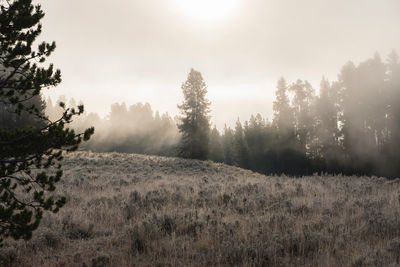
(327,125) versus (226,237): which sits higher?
(327,125)

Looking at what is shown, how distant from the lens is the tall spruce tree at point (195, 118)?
133ft

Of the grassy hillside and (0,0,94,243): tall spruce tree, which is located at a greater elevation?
(0,0,94,243): tall spruce tree

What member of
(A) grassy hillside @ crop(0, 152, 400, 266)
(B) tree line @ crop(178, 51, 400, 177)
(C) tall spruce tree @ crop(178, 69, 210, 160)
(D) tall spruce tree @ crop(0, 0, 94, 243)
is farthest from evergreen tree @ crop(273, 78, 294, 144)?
(D) tall spruce tree @ crop(0, 0, 94, 243)

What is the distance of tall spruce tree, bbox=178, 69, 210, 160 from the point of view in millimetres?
40500

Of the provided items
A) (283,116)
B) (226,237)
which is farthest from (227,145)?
(226,237)

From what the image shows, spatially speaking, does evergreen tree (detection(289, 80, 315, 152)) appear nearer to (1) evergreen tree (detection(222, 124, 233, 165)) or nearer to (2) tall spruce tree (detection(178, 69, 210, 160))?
(2) tall spruce tree (detection(178, 69, 210, 160))

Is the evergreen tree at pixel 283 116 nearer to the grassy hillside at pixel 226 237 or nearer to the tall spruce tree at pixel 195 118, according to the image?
the tall spruce tree at pixel 195 118

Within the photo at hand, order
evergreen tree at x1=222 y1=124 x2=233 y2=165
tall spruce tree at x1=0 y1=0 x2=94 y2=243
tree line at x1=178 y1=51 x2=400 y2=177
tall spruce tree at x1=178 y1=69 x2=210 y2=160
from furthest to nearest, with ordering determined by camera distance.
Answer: evergreen tree at x1=222 y1=124 x2=233 y2=165, tall spruce tree at x1=178 y1=69 x2=210 y2=160, tree line at x1=178 y1=51 x2=400 y2=177, tall spruce tree at x1=0 y1=0 x2=94 y2=243

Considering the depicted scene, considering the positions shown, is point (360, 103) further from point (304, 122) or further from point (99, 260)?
point (99, 260)

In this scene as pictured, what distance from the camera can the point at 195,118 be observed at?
4078cm

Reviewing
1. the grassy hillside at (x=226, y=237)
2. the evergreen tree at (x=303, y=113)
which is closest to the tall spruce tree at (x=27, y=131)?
the grassy hillside at (x=226, y=237)

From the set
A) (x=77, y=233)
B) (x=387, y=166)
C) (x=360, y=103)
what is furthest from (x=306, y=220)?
(x=360, y=103)

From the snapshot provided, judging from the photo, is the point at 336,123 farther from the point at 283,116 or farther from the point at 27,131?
the point at 27,131

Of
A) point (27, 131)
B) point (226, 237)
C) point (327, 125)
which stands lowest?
point (226, 237)
